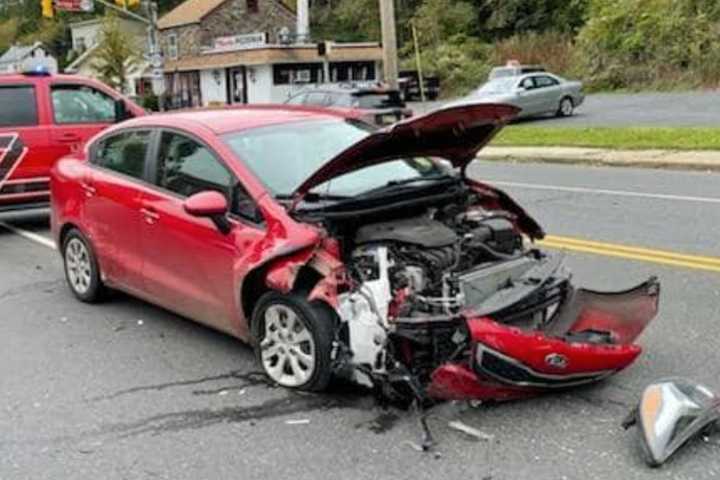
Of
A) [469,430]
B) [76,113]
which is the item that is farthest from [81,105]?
[469,430]

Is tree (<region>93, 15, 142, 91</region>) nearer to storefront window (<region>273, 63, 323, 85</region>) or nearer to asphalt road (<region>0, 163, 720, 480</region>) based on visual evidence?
storefront window (<region>273, 63, 323, 85</region>)

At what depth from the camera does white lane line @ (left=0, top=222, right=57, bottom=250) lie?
10.1m

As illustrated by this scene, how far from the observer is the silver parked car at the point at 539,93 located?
28.8m

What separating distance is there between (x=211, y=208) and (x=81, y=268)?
2411 millimetres

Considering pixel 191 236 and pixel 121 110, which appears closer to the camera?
pixel 191 236

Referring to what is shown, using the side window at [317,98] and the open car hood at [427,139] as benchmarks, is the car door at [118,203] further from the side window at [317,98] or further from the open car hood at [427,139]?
the side window at [317,98]

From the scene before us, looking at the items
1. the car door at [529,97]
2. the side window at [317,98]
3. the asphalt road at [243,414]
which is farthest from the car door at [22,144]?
the car door at [529,97]

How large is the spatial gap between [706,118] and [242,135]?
68.0ft

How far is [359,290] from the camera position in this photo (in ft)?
15.7

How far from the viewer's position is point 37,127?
35.8ft

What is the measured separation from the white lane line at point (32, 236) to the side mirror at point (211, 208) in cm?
505

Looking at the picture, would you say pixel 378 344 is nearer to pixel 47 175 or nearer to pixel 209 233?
pixel 209 233

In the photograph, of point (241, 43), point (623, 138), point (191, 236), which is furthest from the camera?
point (241, 43)

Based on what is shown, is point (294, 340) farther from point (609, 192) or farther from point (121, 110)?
point (609, 192)
